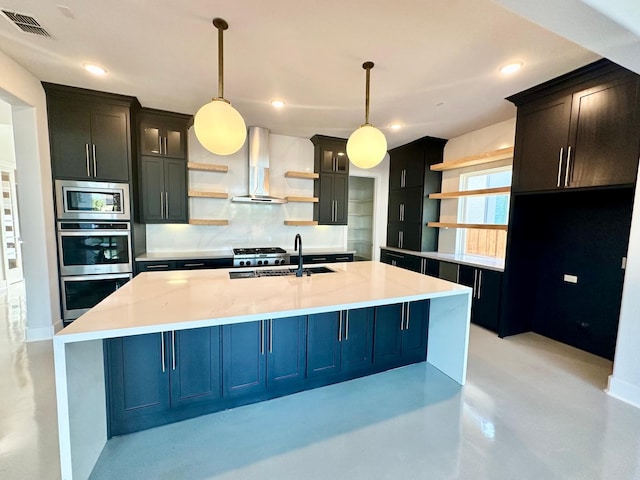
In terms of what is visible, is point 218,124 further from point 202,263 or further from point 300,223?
point 300,223

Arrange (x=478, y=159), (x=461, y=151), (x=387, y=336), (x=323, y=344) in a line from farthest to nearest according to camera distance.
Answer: (x=461, y=151)
(x=478, y=159)
(x=387, y=336)
(x=323, y=344)

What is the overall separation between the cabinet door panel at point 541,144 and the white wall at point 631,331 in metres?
0.75

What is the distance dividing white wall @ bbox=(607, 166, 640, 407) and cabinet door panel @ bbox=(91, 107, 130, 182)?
480 centimetres

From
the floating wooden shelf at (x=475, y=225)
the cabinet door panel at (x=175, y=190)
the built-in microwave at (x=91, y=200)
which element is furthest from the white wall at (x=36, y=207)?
the floating wooden shelf at (x=475, y=225)

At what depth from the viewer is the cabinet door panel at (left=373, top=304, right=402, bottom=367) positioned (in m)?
2.41

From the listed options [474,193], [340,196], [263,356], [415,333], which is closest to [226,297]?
[263,356]

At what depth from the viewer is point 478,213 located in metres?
4.02

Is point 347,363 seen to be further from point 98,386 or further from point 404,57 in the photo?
point 404,57

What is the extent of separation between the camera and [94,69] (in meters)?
2.55

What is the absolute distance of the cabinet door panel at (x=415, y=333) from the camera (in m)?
2.55

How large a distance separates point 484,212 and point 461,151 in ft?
3.28

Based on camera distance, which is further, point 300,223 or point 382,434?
point 300,223

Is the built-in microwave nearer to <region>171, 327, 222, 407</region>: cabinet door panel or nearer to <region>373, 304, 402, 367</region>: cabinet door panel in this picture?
<region>171, 327, 222, 407</region>: cabinet door panel

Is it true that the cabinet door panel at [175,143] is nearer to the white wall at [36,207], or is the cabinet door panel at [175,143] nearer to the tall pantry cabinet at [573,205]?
the white wall at [36,207]
